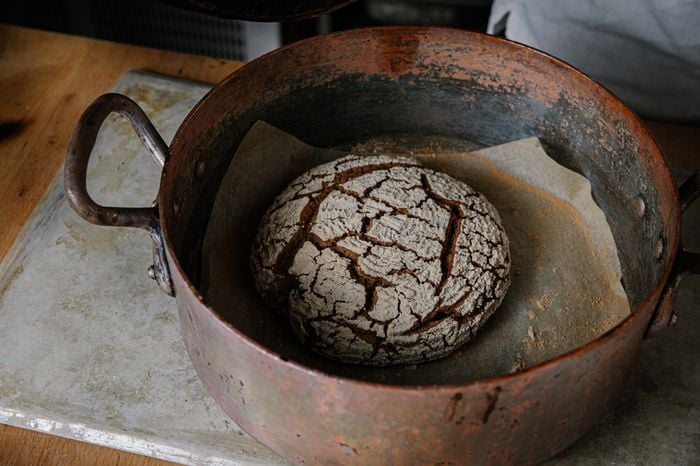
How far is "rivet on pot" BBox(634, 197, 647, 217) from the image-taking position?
92cm

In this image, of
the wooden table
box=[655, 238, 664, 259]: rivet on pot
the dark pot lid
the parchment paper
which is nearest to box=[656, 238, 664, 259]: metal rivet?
box=[655, 238, 664, 259]: rivet on pot

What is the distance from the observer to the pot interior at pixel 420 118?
0.91 m

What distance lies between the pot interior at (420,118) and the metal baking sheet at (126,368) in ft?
0.28

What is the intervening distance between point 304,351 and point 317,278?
0.30ft

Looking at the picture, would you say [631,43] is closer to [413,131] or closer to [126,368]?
[413,131]

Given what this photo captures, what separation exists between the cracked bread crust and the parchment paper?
30 mm

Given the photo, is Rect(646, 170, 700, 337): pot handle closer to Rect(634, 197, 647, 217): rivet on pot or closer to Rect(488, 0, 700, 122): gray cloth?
Rect(634, 197, 647, 217): rivet on pot

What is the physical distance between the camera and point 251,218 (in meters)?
1.04

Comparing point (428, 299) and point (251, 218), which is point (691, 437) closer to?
point (428, 299)

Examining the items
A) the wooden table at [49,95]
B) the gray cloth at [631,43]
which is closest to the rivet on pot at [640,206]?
the wooden table at [49,95]

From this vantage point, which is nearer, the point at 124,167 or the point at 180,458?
the point at 180,458

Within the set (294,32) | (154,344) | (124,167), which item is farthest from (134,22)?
(154,344)

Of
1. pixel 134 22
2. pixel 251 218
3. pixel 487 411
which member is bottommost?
pixel 134 22

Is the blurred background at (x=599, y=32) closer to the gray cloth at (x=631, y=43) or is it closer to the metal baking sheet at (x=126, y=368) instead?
the gray cloth at (x=631, y=43)
